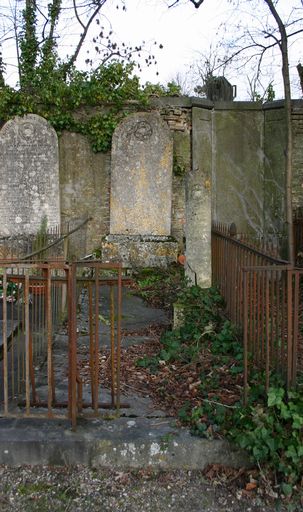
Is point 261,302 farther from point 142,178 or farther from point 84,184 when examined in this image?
point 84,184

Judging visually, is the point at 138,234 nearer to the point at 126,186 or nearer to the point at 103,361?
the point at 126,186

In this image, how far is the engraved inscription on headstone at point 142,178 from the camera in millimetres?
9891

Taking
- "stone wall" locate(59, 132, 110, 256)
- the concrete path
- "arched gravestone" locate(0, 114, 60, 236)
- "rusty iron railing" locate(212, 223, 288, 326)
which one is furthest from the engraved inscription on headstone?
the concrete path

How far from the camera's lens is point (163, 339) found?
5473mm

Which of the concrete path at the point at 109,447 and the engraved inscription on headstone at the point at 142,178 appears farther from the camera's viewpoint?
the engraved inscription on headstone at the point at 142,178

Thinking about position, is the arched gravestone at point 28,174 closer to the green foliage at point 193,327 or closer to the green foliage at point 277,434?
the green foliage at point 193,327

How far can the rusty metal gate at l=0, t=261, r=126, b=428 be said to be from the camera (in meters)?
3.28

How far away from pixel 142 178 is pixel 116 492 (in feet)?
24.7

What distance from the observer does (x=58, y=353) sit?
17.0 ft

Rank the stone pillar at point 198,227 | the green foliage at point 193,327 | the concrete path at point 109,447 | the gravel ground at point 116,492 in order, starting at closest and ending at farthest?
the gravel ground at point 116,492 < the concrete path at point 109,447 < the green foliage at point 193,327 < the stone pillar at point 198,227

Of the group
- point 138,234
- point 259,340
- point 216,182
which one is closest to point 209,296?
point 259,340

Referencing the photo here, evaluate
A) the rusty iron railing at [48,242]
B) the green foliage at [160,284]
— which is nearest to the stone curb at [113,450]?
the green foliage at [160,284]

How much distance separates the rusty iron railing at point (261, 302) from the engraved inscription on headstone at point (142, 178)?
3.33 metres

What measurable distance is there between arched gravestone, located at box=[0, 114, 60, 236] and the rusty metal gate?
3.94 metres
